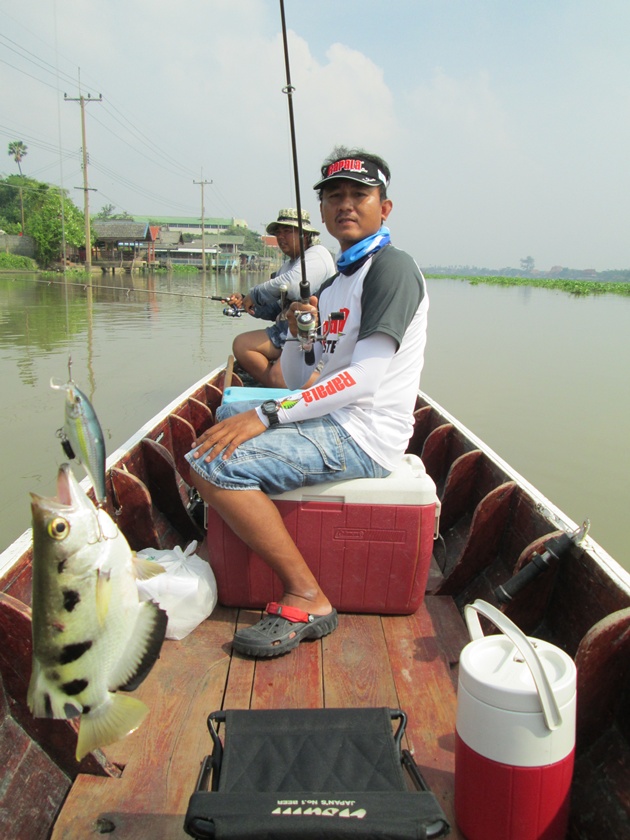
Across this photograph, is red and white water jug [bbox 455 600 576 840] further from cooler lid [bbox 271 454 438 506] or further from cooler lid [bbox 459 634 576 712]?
cooler lid [bbox 271 454 438 506]

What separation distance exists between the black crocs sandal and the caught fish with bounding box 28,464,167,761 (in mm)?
1142

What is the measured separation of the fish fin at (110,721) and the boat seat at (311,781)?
0.25 m

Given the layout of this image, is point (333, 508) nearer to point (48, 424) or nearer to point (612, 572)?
point (612, 572)

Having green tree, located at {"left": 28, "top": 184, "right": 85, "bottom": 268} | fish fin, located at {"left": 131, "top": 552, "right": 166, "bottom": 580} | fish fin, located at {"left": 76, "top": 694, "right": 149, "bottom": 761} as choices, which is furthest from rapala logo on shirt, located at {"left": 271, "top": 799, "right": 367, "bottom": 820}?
green tree, located at {"left": 28, "top": 184, "right": 85, "bottom": 268}

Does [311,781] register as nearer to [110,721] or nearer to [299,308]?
[110,721]

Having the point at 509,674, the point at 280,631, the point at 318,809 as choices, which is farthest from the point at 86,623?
the point at 280,631

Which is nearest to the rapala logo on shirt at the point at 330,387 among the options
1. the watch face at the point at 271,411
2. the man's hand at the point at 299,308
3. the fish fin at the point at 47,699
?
the watch face at the point at 271,411

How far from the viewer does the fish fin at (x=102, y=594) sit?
1.31 m

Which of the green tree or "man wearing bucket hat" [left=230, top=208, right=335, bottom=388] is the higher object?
the green tree

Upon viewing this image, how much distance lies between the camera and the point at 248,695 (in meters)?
2.35

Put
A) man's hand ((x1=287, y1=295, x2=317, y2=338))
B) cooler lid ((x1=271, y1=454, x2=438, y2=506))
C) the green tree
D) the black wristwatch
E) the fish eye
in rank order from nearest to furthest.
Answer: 1. the fish eye
2. the black wristwatch
3. cooler lid ((x1=271, y1=454, x2=438, y2=506))
4. man's hand ((x1=287, y1=295, x2=317, y2=338))
5. the green tree

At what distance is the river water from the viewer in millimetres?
7504

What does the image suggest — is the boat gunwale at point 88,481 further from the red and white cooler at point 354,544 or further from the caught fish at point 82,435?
the red and white cooler at point 354,544

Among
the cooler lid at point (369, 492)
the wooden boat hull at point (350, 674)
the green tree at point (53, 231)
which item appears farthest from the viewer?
the green tree at point (53, 231)
